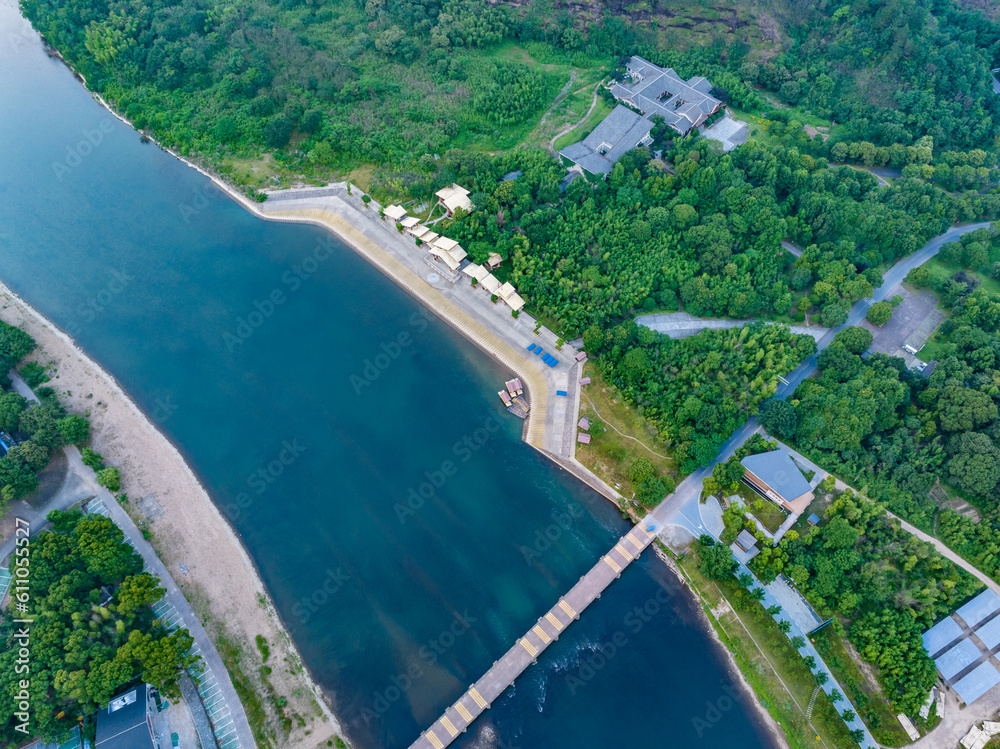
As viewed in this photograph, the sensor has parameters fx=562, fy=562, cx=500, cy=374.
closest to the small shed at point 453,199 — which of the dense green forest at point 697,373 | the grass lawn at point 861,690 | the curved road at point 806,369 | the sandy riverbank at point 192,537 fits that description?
the dense green forest at point 697,373

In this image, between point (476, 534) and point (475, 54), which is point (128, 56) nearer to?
point (475, 54)

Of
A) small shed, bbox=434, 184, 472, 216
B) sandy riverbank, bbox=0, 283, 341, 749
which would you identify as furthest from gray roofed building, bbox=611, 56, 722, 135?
sandy riverbank, bbox=0, 283, 341, 749

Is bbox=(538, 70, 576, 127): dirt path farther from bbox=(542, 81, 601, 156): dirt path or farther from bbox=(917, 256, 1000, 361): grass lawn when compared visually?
bbox=(917, 256, 1000, 361): grass lawn

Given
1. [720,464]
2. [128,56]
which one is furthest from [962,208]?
[128,56]

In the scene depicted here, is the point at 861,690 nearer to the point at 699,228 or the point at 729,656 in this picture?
the point at 729,656

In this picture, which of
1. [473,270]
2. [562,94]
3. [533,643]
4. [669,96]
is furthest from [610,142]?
[533,643]

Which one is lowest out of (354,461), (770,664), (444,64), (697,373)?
(770,664)
